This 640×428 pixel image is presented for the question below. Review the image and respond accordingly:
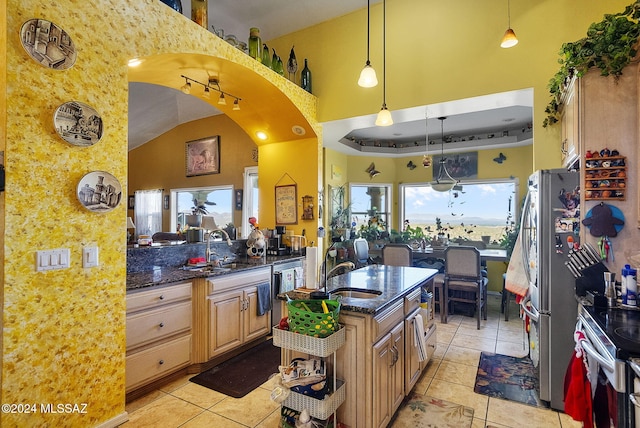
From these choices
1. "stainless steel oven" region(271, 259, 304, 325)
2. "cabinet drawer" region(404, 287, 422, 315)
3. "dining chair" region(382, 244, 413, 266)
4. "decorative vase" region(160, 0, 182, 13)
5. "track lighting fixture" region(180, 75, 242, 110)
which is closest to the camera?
"cabinet drawer" region(404, 287, 422, 315)

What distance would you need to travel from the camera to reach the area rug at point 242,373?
268 cm

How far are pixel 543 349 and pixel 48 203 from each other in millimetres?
3319

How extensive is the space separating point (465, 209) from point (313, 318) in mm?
5434

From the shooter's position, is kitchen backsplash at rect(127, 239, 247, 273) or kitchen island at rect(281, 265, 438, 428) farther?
kitchen backsplash at rect(127, 239, 247, 273)

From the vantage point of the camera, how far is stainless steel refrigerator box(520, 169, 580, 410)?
230 centimetres

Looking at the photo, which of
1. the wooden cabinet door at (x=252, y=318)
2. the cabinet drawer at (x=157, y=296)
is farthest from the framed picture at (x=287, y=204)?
the cabinet drawer at (x=157, y=296)

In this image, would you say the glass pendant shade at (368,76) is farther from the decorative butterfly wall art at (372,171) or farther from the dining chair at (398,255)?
the decorative butterfly wall art at (372,171)

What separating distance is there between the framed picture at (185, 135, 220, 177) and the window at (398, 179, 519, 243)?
12.2ft

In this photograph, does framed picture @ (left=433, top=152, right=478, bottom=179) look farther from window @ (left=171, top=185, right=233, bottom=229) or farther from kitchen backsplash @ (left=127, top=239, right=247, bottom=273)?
kitchen backsplash @ (left=127, top=239, right=247, bottom=273)

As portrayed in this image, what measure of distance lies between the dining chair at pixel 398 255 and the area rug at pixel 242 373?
215cm

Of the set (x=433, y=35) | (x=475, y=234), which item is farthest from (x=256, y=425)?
(x=475, y=234)

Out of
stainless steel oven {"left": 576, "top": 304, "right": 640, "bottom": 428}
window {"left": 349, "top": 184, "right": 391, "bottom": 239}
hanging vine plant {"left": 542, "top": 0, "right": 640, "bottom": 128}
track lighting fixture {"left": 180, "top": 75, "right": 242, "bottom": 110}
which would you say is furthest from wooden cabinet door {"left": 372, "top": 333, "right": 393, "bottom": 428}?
window {"left": 349, "top": 184, "right": 391, "bottom": 239}

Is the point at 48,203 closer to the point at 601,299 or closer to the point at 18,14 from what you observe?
the point at 18,14

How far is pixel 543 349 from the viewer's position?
240cm
